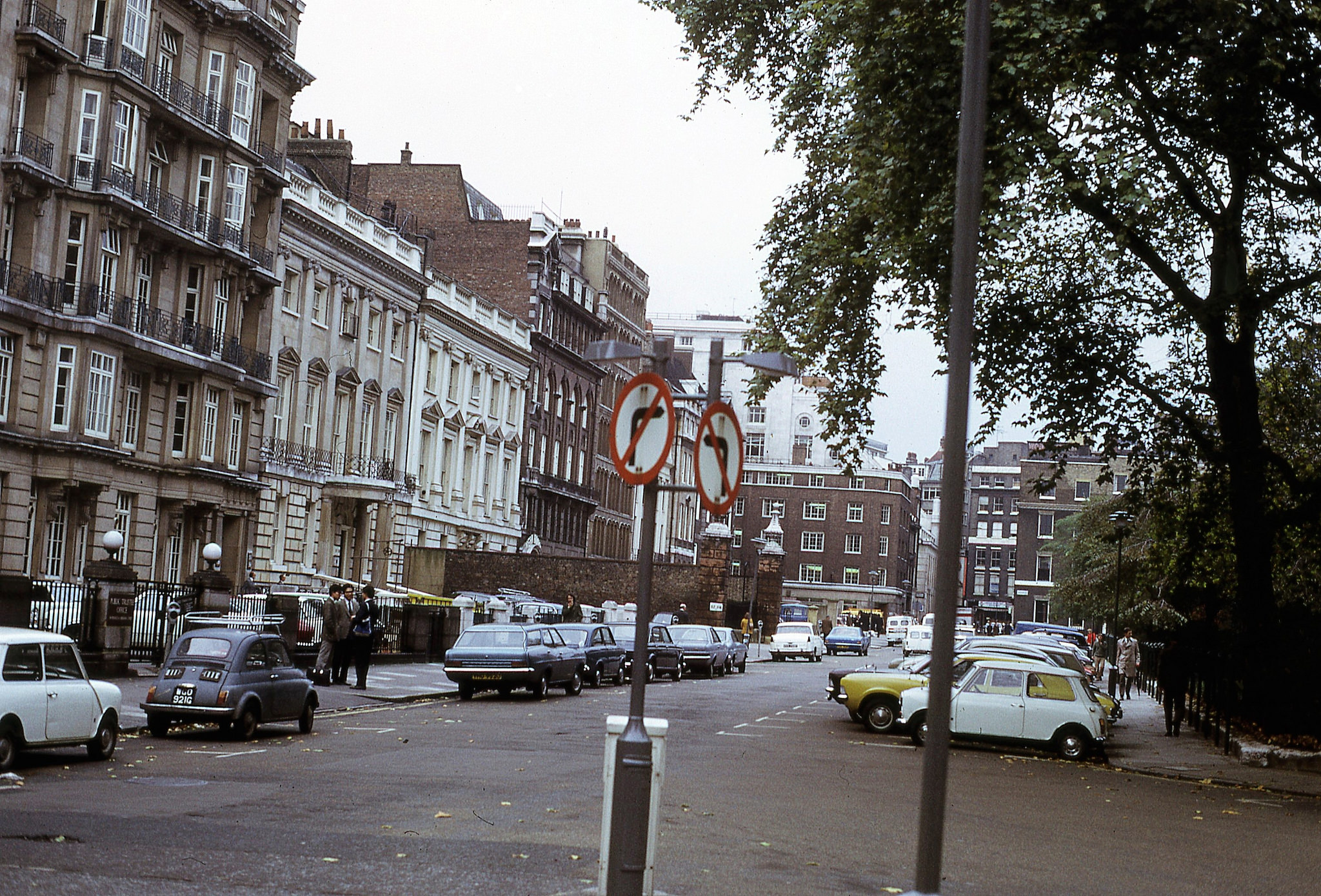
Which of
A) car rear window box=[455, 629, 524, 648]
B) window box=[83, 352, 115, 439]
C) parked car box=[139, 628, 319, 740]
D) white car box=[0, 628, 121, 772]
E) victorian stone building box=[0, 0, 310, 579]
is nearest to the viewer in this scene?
white car box=[0, 628, 121, 772]

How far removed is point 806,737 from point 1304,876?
12.2 metres

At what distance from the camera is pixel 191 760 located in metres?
17.0

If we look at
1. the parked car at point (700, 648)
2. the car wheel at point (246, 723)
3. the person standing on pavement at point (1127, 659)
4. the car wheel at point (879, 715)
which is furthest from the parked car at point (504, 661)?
the person standing on pavement at point (1127, 659)

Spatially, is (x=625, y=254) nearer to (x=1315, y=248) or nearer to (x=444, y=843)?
(x=1315, y=248)

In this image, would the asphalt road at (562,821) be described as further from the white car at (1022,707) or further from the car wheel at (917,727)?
the car wheel at (917,727)

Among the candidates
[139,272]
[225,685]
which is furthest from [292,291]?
[225,685]

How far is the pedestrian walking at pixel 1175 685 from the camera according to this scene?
2980 centimetres

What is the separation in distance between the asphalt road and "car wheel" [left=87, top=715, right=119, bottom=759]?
35cm

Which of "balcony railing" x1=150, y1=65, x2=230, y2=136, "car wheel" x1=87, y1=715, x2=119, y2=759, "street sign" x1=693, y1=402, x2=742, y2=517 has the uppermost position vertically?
"balcony railing" x1=150, y1=65, x2=230, y2=136

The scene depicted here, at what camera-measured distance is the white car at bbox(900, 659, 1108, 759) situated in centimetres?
2322

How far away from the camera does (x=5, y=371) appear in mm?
36531

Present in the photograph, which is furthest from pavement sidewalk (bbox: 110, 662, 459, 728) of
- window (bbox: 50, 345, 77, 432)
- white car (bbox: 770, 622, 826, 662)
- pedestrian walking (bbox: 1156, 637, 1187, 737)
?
white car (bbox: 770, 622, 826, 662)

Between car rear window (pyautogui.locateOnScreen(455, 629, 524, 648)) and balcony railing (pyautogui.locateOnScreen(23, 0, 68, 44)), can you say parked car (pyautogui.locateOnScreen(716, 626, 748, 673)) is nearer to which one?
car rear window (pyautogui.locateOnScreen(455, 629, 524, 648))

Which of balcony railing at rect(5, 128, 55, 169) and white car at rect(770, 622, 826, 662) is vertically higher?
balcony railing at rect(5, 128, 55, 169)
